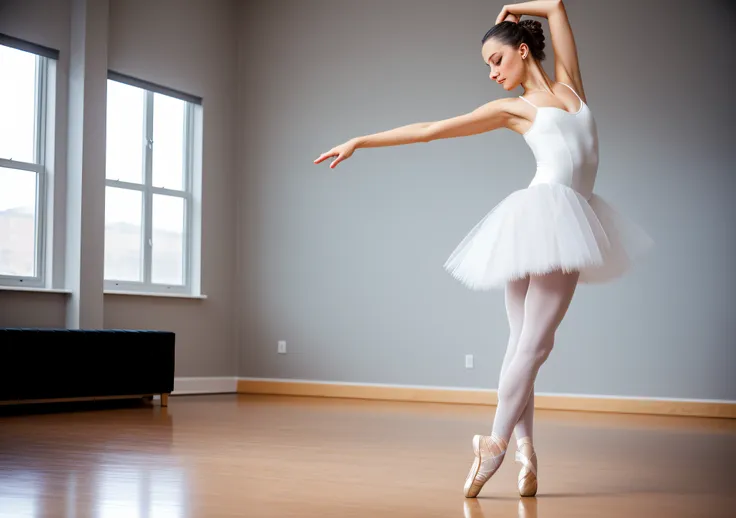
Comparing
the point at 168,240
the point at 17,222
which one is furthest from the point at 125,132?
the point at 17,222

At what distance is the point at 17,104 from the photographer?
21.8 feet

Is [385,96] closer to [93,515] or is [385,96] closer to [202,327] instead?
[202,327]

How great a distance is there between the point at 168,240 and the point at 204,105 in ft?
4.30

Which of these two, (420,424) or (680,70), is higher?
(680,70)

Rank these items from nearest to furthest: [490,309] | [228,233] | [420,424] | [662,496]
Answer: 1. [662,496]
2. [420,424]
3. [490,309]
4. [228,233]

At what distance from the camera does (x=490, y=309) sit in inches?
282

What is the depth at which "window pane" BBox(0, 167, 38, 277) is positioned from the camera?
21.4ft

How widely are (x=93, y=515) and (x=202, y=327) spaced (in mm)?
5785

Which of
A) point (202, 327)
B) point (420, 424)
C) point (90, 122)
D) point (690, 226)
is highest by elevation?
point (90, 122)

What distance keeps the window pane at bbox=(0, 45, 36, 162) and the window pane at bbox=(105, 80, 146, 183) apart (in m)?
0.73

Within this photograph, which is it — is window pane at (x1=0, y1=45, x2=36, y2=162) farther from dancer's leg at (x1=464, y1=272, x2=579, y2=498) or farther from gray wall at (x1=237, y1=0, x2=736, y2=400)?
dancer's leg at (x1=464, y1=272, x2=579, y2=498)

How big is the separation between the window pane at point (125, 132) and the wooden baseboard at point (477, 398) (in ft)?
7.32

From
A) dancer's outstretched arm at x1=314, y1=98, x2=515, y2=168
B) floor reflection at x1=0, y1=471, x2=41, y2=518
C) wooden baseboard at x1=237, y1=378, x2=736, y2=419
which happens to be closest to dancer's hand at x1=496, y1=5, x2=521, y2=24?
dancer's outstretched arm at x1=314, y1=98, x2=515, y2=168

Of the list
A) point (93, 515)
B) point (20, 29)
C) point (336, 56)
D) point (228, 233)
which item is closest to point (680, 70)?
point (336, 56)
